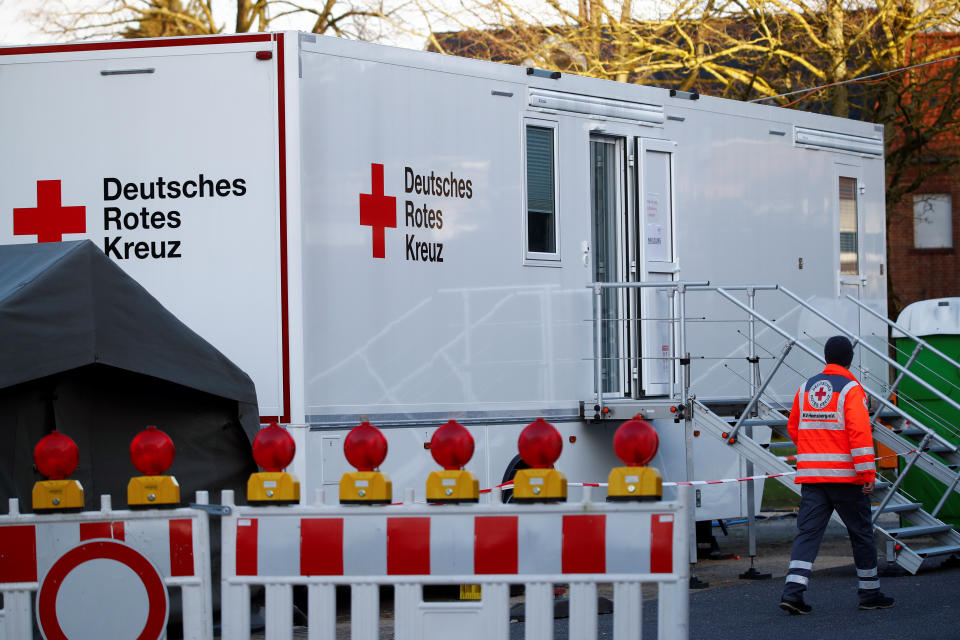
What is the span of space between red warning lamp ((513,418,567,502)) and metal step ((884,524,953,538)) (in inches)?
209

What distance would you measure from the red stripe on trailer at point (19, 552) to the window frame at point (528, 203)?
511 cm

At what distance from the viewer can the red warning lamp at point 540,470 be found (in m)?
4.69

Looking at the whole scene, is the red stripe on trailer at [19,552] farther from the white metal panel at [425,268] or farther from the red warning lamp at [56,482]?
the white metal panel at [425,268]

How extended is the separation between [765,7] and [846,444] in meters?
13.6

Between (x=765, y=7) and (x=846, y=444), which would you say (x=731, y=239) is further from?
(x=765, y=7)

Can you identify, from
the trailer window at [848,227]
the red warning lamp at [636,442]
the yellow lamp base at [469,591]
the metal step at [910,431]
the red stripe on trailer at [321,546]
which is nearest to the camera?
the red warning lamp at [636,442]

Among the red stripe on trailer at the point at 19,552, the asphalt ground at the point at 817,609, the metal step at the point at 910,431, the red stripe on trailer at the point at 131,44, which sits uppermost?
the red stripe on trailer at the point at 131,44

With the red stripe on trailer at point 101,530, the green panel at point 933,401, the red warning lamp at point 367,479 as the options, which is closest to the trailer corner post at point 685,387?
the green panel at point 933,401

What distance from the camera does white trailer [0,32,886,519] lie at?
26.5ft

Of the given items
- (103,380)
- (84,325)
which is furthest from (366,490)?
(103,380)

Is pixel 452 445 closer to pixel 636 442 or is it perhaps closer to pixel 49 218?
pixel 636 442

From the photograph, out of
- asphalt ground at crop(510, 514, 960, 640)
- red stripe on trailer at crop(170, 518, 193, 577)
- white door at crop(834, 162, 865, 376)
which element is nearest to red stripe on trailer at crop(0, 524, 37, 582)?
red stripe on trailer at crop(170, 518, 193, 577)

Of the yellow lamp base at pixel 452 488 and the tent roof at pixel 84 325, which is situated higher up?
the tent roof at pixel 84 325

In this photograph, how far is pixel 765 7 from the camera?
798 inches
